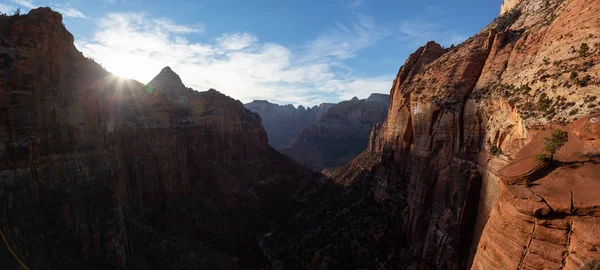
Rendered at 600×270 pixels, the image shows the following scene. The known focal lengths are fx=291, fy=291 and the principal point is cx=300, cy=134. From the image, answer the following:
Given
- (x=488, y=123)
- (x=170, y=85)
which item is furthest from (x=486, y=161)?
(x=170, y=85)

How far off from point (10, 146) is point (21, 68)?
6.38 m

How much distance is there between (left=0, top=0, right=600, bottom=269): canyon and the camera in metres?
13.6

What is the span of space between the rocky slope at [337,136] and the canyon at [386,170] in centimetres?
11947

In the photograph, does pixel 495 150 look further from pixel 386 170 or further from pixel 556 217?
pixel 386 170

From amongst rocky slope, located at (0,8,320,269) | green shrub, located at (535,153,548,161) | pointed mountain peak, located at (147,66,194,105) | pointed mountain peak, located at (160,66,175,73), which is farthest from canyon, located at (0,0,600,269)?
pointed mountain peak, located at (160,66,175,73)

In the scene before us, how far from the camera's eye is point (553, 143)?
1420 centimetres

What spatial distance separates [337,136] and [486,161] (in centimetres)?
16546

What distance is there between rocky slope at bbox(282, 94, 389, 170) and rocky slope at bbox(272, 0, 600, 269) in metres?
127

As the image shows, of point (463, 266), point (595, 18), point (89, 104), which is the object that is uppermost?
point (595, 18)

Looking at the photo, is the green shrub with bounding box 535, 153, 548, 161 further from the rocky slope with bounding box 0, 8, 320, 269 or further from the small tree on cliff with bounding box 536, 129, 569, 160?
the rocky slope with bounding box 0, 8, 320, 269

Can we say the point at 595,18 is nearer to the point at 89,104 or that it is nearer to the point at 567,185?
the point at 567,185

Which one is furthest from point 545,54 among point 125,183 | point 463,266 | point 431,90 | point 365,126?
point 365,126

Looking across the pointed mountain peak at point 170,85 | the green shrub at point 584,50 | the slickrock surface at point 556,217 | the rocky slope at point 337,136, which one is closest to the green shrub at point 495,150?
the slickrock surface at point 556,217

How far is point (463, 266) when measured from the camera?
79.8 feet
